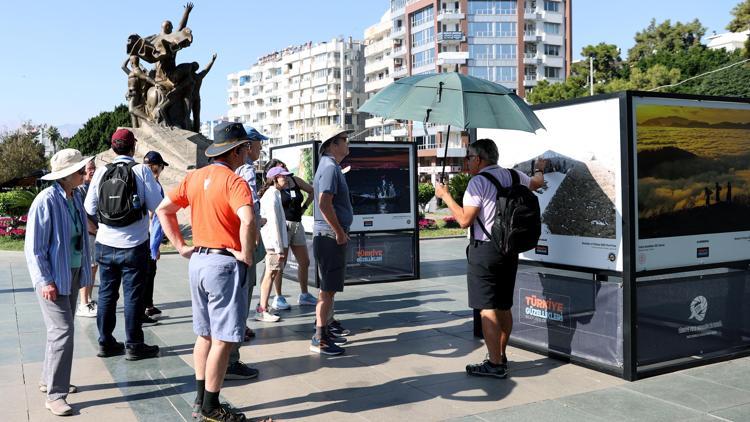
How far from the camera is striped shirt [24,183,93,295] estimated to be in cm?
460

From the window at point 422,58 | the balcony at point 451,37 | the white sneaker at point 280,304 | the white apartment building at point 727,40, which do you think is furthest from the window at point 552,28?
the white sneaker at point 280,304

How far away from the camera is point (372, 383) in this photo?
5305 millimetres

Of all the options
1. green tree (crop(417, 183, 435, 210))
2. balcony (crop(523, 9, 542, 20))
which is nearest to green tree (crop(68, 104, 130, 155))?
green tree (crop(417, 183, 435, 210))

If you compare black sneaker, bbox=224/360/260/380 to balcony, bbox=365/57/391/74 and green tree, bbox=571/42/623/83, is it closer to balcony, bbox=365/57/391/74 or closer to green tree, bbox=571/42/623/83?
green tree, bbox=571/42/623/83

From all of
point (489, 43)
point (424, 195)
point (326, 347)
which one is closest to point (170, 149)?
point (424, 195)

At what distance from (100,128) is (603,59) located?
4735cm

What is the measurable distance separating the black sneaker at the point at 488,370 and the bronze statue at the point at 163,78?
17804 mm

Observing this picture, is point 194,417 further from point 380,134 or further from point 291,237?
point 380,134

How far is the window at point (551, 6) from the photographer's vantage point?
264ft

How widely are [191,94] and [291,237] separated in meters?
14.9

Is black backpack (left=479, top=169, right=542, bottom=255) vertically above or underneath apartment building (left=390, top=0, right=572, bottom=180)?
underneath

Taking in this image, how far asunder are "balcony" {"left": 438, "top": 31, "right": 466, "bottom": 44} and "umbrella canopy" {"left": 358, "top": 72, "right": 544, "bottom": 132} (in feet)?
241

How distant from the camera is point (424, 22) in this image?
81.8 metres

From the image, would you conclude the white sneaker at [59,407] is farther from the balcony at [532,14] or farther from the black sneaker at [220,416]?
the balcony at [532,14]
